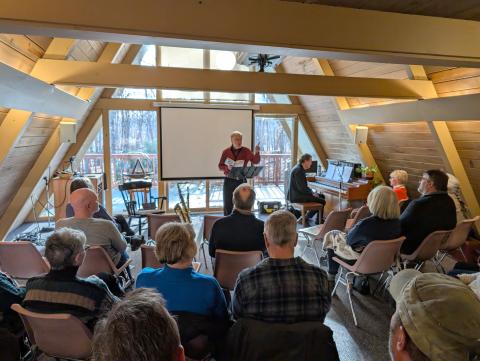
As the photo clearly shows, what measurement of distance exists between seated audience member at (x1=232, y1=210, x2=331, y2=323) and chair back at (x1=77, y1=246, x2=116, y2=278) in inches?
53.2

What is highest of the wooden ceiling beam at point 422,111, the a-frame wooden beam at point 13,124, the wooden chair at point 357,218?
the wooden ceiling beam at point 422,111

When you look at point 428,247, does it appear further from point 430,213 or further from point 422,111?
point 422,111

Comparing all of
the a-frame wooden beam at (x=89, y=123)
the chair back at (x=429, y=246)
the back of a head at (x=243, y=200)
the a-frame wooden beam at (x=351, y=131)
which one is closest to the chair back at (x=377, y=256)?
the chair back at (x=429, y=246)

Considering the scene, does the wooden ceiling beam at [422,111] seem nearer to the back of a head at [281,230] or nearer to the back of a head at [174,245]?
the back of a head at [281,230]

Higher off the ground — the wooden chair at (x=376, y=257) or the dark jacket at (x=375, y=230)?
the dark jacket at (x=375, y=230)

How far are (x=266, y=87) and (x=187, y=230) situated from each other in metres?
2.75

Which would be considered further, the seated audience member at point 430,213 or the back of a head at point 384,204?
the seated audience member at point 430,213

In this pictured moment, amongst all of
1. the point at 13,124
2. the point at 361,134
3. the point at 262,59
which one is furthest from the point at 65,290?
the point at 361,134

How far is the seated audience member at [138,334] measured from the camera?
0.68 metres

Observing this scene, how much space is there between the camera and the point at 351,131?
561cm

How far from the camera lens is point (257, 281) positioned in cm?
159

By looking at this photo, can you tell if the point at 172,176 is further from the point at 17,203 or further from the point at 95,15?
the point at 95,15

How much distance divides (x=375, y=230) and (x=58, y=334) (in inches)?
96.4

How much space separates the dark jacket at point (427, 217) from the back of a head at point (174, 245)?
2.36 m
